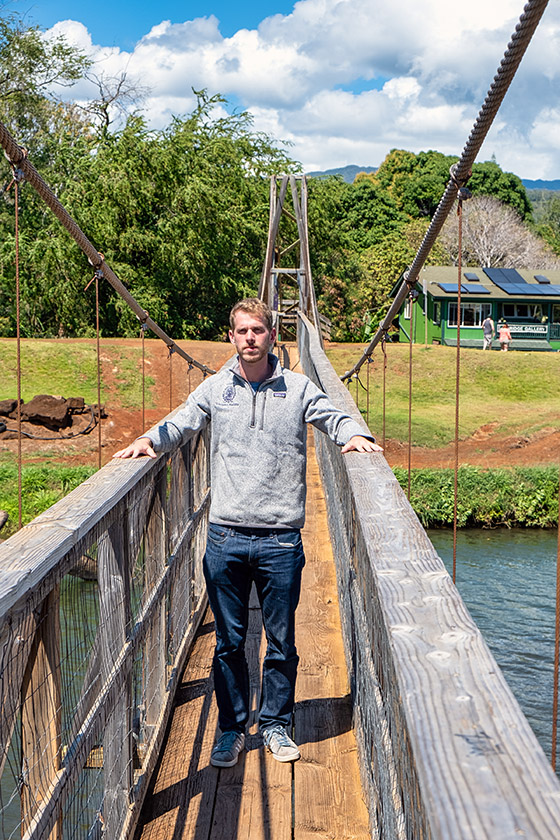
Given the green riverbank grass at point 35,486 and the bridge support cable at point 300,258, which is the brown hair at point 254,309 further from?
the bridge support cable at point 300,258

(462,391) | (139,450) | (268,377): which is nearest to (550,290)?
(462,391)

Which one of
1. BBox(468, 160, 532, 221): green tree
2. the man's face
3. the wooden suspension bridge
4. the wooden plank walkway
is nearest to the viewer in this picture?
the wooden suspension bridge

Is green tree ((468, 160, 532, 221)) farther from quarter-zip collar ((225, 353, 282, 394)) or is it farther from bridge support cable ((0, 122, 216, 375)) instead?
quarter-zip collar ((225, 353, 282, 394))

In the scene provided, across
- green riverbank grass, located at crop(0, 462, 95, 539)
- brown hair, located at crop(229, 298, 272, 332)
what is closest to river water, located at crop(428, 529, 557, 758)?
green riverbank grass, located at crop(0, 462, 95, 539)

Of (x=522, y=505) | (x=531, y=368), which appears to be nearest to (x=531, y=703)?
(x=522, y=505)

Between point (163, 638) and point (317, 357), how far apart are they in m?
3.47

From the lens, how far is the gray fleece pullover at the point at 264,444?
2.73 m

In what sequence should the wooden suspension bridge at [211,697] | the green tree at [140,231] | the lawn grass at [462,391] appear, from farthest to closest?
the green tree at [140,231]
the lawn grass at [462,391]
the wooden suspension bridge at [211,697]

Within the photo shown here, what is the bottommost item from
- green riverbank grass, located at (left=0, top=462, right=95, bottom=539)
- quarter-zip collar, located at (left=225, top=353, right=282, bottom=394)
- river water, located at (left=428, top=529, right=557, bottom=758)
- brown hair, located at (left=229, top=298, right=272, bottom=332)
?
river water, located at (left=428, top=529, right=557, bottom=758)

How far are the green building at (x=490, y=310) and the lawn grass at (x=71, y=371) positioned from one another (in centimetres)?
1527

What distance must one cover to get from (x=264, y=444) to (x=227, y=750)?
931mm

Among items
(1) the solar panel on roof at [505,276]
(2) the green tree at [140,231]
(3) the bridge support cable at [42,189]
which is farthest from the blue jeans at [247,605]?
(1) the solar panel on roof at [505,276]

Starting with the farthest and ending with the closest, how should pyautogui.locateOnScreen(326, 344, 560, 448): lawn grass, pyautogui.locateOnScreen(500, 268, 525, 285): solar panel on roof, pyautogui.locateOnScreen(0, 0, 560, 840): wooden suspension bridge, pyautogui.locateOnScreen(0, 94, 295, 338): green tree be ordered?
pyautogui.locateOnScreen(500, 268, 525, 285): solar panel on roof < pyautogui.locateOnScreen(0, 94, 295, 338): green tree < pyautogui.locateOnScreen(326, 344, 560, 448): lawn grass < pyautogui.locateOnScreen(0, 0, 560, 840): wooden suspension bridge

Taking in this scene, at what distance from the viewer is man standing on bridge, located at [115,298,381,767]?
273cm
